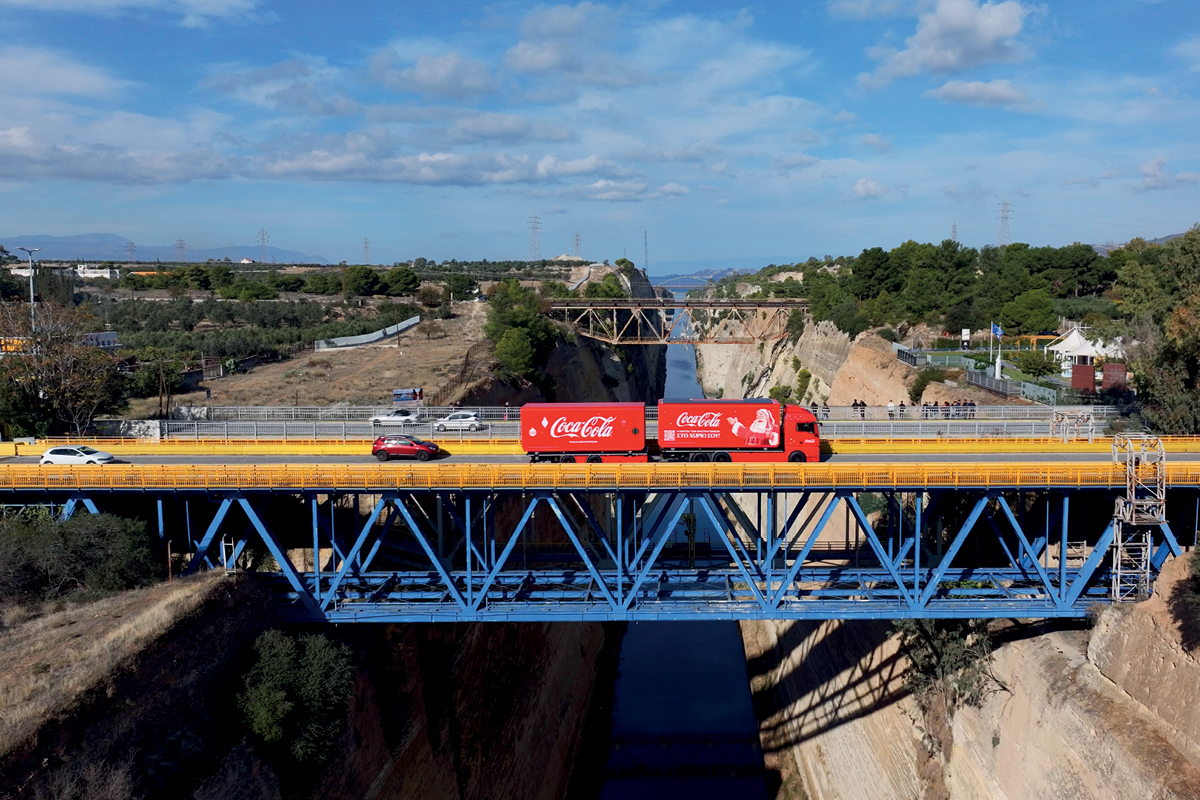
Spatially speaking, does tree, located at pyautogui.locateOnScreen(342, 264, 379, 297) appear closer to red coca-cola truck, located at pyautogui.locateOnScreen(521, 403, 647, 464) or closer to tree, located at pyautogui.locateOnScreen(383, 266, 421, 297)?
tree, located at pyautogui.locateOnScreen(383, 266, 421, 297)

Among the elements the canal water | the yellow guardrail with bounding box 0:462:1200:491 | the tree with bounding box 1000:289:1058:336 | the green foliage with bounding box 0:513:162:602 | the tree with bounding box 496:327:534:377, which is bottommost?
the canal water

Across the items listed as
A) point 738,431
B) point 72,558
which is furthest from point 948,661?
point 72,558

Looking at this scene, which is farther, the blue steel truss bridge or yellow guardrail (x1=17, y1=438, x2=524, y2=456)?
yellow guardrail (x1=17, y1=438, x2=524, y2=456)

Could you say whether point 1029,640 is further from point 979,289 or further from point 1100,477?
point 979,289

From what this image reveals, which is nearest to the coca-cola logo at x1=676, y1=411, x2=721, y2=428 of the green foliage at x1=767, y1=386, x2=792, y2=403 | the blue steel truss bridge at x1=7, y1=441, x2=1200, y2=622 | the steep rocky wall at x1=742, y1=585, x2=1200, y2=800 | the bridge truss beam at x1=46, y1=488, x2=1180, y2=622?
the bridge truss beam at x1=46, y1=488, x2=1180, y2=622

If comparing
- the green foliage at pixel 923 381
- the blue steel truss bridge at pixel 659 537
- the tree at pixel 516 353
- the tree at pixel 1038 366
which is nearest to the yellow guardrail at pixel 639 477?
the blue steel truss bridge at pixel 659 537

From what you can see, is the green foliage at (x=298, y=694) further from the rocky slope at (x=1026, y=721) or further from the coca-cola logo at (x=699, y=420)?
the rocky slope at (x=1026, y=721)
